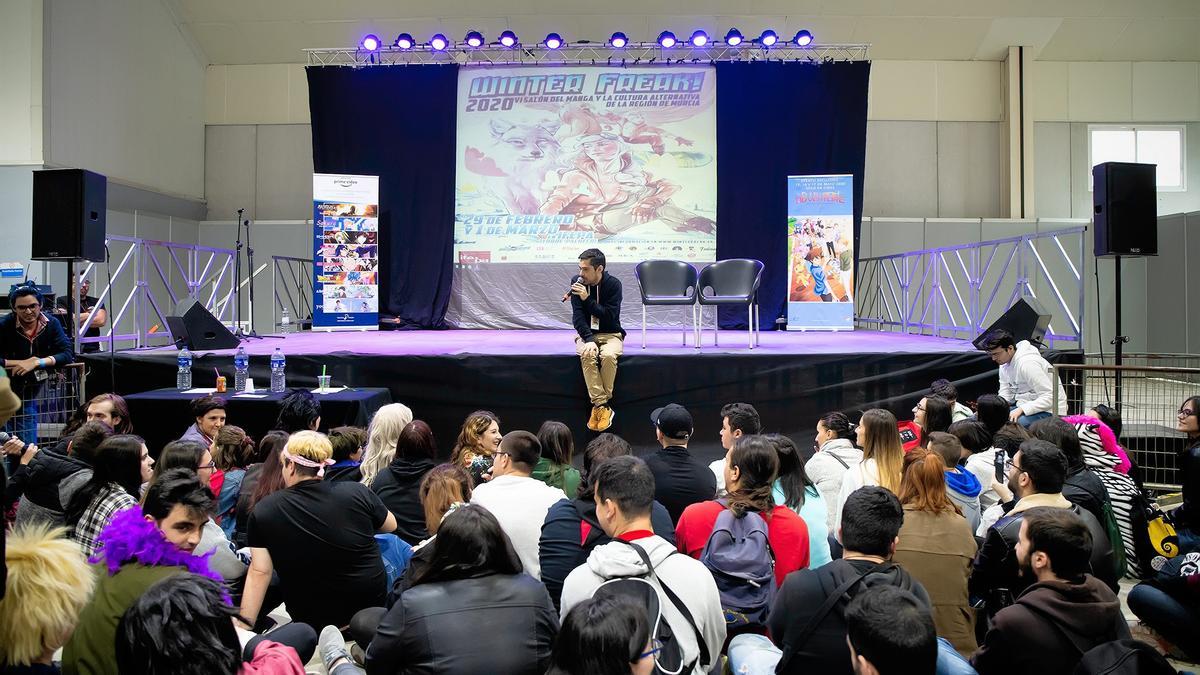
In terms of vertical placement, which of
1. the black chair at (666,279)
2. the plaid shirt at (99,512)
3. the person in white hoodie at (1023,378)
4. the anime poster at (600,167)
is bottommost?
→ the plaid shirt at (99,512)

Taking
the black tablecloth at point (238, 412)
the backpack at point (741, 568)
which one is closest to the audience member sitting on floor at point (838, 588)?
the backpack at point (741, 568)

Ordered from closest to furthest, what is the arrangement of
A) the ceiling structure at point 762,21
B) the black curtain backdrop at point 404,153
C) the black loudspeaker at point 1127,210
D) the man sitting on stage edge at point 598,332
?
1. the man sitting on stage edge at point 598,332
2. the black loudspeaker at point 1127,210
3. the black curtain backdrop at point 404,153
4. the ceiling structure at point 762,21

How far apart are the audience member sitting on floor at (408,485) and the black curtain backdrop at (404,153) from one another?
282 inches

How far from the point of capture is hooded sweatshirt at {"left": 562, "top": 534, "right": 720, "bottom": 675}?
2062 millimetres

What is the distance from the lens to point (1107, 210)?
21.6 ft

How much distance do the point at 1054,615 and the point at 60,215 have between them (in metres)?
6.45

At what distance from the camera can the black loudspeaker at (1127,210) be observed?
21.5 feet

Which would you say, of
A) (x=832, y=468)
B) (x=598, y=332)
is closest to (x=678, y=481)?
(x=832, y=468)

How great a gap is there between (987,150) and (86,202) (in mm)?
11205

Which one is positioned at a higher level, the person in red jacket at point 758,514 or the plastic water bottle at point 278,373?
the plastic water bottle at point 278,373

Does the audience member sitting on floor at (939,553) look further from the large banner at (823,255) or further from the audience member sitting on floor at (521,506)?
the large banner at (823,255)

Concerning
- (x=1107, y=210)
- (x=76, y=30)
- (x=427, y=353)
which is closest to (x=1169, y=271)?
(x=1107, y=210)

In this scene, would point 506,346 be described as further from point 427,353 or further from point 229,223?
point 229,223

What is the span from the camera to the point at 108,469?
9.61 ft
